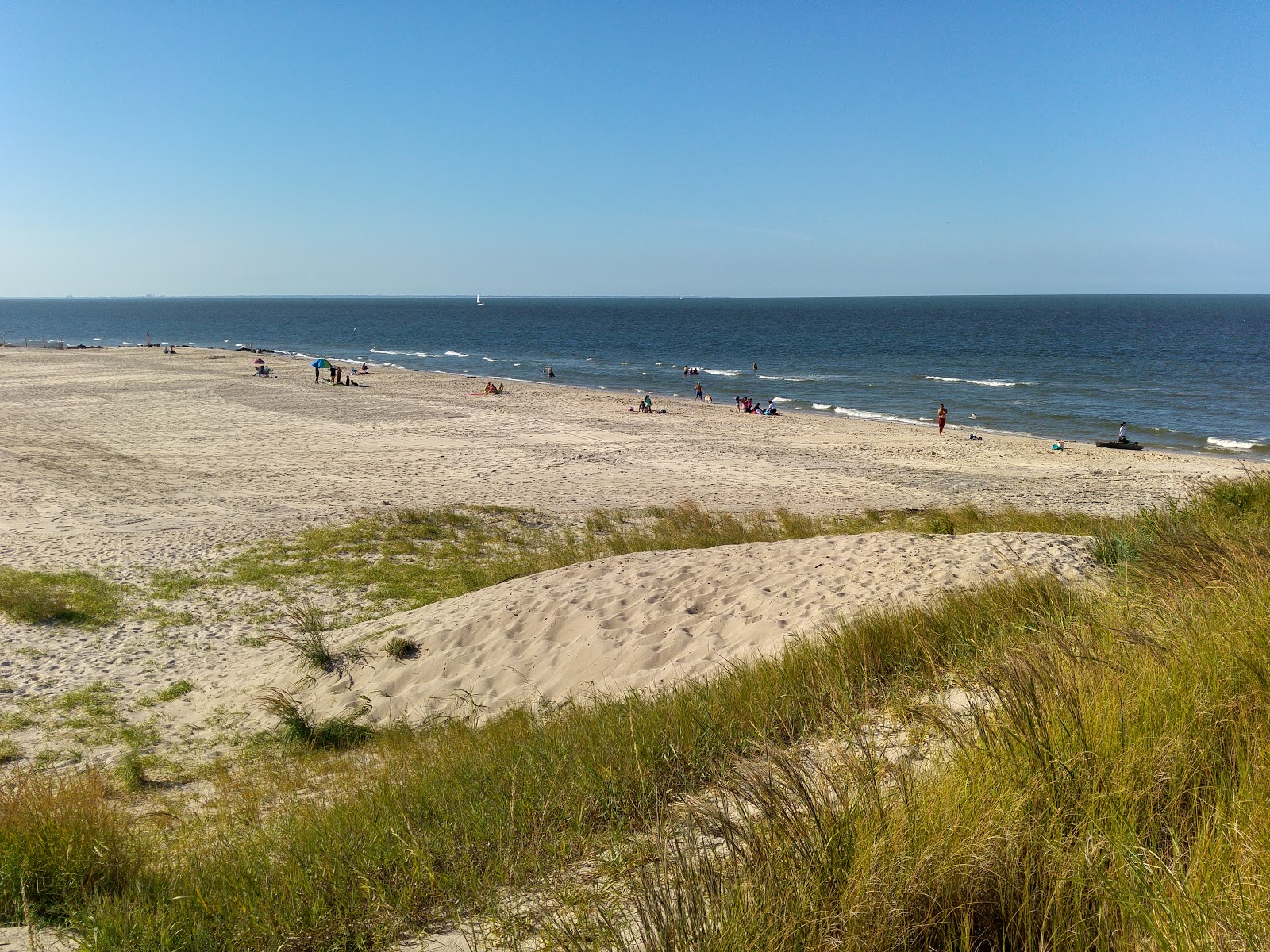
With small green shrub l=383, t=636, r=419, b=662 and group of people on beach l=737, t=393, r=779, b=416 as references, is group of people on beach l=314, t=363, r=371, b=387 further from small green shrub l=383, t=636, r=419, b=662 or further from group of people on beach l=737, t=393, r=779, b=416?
small green shrub l=383, t=636, r=419, b=662

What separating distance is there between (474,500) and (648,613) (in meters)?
9.86

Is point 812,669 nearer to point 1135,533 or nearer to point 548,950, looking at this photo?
point 548,950

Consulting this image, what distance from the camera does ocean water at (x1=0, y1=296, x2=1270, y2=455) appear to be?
37719mm

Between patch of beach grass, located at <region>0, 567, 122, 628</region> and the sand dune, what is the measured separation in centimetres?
380

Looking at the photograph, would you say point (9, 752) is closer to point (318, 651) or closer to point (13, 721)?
point (13, 721)

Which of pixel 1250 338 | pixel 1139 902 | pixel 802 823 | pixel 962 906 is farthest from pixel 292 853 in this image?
pixel 1250 338

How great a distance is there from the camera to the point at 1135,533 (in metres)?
7.85

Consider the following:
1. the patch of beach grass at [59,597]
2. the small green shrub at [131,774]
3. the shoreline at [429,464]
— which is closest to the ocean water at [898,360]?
the shoreline at [429,464]

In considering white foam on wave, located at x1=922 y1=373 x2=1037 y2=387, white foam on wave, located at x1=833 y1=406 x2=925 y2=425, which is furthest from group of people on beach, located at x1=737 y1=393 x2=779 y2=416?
white foam on wave, located at x1=922 y1=373 x2=1037 y2=387

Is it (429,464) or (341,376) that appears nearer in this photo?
(429,464)

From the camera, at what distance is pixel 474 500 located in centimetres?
1758

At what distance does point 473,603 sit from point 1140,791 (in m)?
7.35

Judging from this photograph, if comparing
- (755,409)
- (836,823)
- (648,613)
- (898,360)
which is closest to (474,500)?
(648,613)

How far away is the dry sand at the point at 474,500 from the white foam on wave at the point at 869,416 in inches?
94.5
